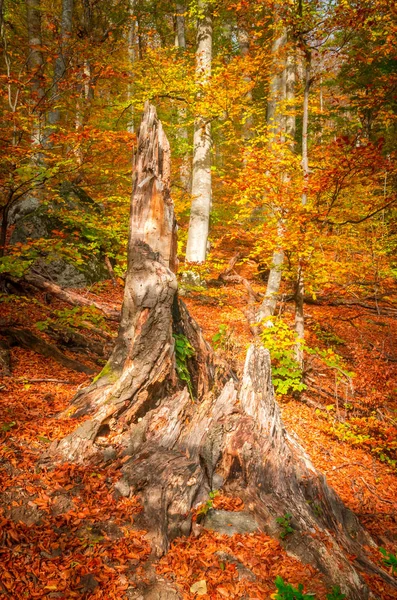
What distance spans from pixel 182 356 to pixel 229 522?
204cm

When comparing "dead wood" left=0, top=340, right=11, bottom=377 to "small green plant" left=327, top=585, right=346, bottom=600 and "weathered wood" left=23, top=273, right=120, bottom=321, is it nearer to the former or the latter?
"weathered wood" left=23, top=273, right=120, bottom=321

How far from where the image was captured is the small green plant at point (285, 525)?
3.07m

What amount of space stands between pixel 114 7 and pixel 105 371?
22.4 meters

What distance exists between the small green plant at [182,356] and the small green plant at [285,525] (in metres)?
1.79

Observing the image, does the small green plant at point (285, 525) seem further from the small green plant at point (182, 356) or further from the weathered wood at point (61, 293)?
the weathered wood at point (61, 293)

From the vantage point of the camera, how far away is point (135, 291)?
13.1 feet

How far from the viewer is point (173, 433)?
11.9 ft

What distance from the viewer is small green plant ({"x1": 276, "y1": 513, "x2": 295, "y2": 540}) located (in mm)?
3072

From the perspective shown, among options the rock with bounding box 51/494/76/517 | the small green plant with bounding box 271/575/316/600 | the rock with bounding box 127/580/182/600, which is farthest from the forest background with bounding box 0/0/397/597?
the small green plant with bounding box 271/575/316/600

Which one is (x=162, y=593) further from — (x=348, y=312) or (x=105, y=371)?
(x=348, y=312)

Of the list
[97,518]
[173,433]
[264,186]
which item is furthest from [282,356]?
[97,518]

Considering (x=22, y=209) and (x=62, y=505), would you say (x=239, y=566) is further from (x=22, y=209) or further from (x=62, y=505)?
(x=22, y=209)

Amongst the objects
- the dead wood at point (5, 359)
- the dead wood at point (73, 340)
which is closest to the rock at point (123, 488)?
the dead wood at point (5, 359)

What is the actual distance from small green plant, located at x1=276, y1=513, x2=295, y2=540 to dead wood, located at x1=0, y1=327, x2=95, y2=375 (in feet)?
12.4
